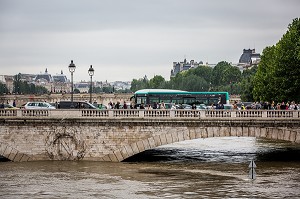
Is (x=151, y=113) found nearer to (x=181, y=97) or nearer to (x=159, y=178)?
(x=159, y=178)

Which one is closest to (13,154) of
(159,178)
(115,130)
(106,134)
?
(106,134)

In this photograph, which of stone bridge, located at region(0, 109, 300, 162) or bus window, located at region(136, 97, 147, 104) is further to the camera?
bus window, located at region(136, 97, 147, 104)

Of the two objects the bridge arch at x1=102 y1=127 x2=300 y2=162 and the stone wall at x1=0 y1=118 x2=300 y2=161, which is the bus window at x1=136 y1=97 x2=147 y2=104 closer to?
the stone wall at x1=0 y1=118 x2=300 y2=161

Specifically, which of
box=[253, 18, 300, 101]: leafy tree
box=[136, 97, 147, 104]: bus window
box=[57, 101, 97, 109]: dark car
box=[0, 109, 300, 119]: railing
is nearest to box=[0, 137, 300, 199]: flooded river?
box=[0, 109, 300, 119]: railing

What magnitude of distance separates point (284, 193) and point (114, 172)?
11009 mm

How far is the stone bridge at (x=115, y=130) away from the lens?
1812 inches

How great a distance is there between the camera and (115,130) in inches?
1842

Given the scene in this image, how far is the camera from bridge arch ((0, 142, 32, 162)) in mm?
47188

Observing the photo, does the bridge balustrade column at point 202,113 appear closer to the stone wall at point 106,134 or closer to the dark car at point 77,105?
the stone wall at point 106,134

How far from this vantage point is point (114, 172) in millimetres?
Answer: 43406

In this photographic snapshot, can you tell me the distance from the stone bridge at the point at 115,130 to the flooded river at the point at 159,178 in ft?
2.87

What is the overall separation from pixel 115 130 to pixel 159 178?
247 inches

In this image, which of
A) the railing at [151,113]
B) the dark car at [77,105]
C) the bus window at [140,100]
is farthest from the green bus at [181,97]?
the railing at [151,113]

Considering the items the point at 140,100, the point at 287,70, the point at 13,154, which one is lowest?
the point at 13,154
